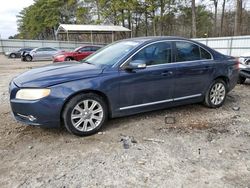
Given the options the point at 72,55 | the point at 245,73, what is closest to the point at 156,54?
the point at 245,73

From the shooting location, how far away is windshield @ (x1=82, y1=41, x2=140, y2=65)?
432 centimetres

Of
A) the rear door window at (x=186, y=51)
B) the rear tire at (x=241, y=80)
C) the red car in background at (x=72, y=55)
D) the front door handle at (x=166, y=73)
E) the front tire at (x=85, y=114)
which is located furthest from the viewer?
the red car in background at (x=72, y=55)

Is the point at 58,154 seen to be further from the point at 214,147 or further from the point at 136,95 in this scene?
the point at 214,147

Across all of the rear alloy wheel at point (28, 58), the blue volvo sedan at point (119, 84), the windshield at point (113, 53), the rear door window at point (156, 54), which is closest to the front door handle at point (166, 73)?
the blue volvo sedan at point (119, 84)

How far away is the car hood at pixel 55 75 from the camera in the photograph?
371 centimetres

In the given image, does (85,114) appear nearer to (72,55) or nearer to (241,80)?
(241,80)

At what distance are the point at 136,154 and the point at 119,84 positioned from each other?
1218 mm

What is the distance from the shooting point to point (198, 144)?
3.74 m

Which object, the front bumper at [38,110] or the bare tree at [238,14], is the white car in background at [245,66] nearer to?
the front bumper at [38,110]

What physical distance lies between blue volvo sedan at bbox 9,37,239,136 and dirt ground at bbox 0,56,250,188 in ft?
1.07

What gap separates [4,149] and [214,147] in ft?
9.96

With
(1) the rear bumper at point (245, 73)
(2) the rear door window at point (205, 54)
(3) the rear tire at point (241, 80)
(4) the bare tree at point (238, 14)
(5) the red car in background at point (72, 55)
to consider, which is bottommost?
(3) the rear tire at point (241, 80)

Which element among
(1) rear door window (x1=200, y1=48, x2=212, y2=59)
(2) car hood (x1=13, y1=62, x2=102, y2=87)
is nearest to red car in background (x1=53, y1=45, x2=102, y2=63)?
(1) rear door window (x1=200, y1=48, x2=212, y2=59)

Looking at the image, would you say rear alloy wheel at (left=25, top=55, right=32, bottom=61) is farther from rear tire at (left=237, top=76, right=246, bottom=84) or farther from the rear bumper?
the rear bumper
